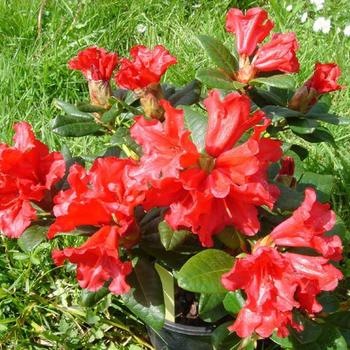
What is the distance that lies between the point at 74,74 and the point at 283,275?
6.28 ft

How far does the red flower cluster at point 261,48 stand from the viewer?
50.8 inches

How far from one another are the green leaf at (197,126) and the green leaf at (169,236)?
0.51 feet

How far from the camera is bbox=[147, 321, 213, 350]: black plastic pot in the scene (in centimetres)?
151

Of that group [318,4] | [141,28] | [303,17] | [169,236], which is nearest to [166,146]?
[169,236]

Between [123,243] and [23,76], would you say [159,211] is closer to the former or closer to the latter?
[123,243]

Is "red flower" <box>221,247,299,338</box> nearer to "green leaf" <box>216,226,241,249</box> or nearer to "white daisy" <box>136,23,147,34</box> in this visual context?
"green leaf" <box>216,226,241,249</box>

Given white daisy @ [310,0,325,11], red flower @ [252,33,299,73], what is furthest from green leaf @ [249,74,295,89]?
white daisy @ [310,0,325,11]

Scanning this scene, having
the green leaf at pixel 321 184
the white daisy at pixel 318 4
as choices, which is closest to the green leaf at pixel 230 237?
the green leaf at pixel 321 184

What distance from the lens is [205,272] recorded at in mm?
1092

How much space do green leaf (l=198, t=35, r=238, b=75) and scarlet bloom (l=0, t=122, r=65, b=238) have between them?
0.42 m

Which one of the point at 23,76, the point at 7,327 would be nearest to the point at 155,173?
the point at 7,327

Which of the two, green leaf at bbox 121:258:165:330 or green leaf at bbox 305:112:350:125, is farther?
green leaf at bbox 305:112:350:125

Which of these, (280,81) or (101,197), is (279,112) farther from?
(101,197)

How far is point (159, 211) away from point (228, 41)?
1.77 metres
